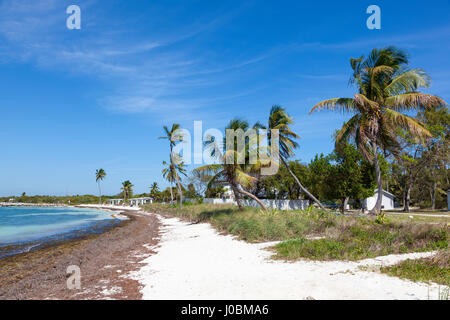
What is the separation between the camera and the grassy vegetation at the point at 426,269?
5.74 meters

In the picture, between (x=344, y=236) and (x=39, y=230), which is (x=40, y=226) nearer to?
(x=39, y=230)

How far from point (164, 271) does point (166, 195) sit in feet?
213

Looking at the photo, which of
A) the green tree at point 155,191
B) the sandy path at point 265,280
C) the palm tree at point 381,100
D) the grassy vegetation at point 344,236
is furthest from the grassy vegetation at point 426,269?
the green tree at point 155,191

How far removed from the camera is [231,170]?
786 inches

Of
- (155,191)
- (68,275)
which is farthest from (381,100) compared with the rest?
(155,191)

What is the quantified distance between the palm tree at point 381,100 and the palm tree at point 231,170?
19.3ft

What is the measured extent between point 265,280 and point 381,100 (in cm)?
1460

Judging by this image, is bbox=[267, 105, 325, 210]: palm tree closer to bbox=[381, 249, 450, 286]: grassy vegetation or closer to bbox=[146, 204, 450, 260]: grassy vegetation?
bbox=[146, 204, 450, 260]: grassy vegetation

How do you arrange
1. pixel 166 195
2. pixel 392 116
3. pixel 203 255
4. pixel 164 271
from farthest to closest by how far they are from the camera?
pixel 166 195, pixel 392 116, pixel 203 255, pixel 164 271

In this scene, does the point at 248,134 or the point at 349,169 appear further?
the point at 349,169

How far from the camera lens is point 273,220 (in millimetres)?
13500
